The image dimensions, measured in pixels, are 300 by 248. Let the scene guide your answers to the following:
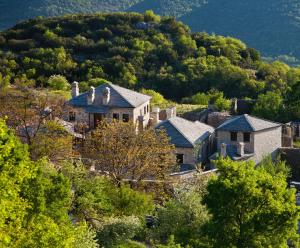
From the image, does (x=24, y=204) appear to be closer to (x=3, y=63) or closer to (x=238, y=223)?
(x=238, y=223)

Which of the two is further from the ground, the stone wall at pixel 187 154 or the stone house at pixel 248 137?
the stone house at pixel 248 137

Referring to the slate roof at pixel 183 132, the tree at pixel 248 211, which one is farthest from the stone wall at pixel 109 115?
the tree at pixel 248 211

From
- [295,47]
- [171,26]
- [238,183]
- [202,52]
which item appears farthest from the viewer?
[295,47]

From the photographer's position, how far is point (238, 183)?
26.4 m

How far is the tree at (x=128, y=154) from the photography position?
41.3 m

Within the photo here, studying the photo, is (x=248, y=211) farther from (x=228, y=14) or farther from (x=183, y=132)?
(x=228, y=14)

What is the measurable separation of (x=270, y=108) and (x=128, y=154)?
27376mm

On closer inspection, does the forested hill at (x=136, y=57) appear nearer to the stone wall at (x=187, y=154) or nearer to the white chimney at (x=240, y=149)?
the stone wall at (x=187, y=154)

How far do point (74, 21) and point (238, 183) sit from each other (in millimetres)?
90739

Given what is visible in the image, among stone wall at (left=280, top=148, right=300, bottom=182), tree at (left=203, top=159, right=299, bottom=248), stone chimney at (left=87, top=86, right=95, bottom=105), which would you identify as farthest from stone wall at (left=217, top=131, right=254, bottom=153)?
tree at (left=203, top=159, right=299, bottom=248)

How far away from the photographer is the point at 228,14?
16638 cm

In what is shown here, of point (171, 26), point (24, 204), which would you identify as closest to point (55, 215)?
point (24, 204)

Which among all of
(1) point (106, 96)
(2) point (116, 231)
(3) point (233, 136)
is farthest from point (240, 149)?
(2) point (116, 231)

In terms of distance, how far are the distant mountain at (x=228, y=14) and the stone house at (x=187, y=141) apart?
327ft
